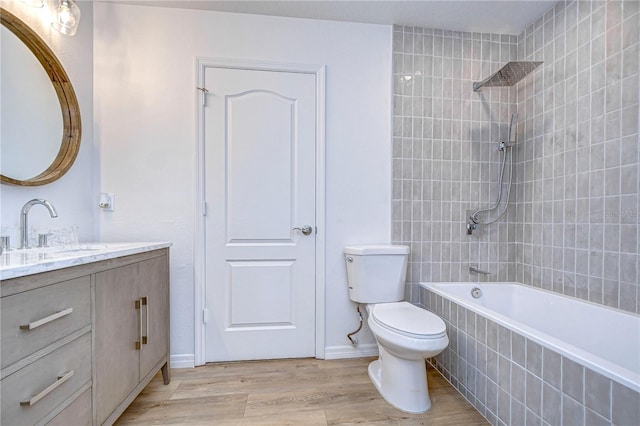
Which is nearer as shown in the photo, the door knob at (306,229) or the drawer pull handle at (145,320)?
the drawer pull handle at (145,320)

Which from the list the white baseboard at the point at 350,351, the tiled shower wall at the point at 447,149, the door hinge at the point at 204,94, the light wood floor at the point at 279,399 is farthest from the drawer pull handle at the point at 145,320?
the tiled shower wall at the point at 447,149

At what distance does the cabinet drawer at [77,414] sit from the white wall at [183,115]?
857 millimetres

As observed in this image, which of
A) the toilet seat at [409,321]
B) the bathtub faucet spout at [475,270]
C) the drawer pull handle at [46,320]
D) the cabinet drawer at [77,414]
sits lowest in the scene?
the cabinet drawer at [77,414]

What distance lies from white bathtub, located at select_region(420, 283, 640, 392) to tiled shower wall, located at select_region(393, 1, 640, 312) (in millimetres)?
93

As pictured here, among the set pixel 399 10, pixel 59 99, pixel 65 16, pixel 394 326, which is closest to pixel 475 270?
pixel 394 326

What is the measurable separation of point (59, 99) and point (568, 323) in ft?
A: 10.2

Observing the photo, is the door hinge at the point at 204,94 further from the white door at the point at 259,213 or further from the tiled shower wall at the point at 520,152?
the tiled shower wall at the point at 520,152

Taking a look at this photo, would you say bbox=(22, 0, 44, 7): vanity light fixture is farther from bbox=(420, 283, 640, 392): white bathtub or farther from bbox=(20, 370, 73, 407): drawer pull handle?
bbox=(420, 283, 640, 392): white bathtub

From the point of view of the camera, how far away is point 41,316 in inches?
33.4

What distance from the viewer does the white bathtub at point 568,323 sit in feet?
3.31

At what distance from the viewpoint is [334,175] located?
79.1 inches

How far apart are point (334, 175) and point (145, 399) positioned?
169cm

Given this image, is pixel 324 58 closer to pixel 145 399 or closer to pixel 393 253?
pixel 393 253

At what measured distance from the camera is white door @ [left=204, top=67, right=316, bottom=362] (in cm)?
191
